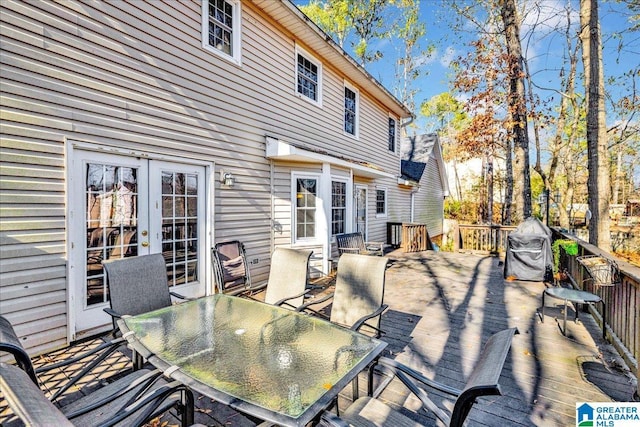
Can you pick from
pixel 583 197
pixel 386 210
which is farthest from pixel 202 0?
pixel 583 197

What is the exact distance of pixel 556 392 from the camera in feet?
8.56

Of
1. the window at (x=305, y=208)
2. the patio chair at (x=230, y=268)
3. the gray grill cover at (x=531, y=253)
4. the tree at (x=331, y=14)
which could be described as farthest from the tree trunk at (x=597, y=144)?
the tree at (x=331, y=14)

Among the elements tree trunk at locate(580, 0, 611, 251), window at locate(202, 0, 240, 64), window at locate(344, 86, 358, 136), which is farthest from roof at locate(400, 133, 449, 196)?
window at locate(202, 0, 240, 64)

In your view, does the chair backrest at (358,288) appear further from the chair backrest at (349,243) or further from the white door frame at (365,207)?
the white door frame at (365,207)

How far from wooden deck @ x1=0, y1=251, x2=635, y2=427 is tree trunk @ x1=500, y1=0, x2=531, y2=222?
317 centimetres

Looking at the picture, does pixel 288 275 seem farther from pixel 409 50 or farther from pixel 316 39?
pixel 409 50

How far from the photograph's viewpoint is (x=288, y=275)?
3.43m

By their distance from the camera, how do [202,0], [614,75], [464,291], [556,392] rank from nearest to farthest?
[556,392] → [202,0] → [464,291] → [614,75]

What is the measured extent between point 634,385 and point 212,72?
634cm

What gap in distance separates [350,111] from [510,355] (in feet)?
24.0

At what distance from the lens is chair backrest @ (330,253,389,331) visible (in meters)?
2.98

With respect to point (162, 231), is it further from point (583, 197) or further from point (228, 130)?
point (583, 197)

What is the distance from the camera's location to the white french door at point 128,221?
→ 352cm

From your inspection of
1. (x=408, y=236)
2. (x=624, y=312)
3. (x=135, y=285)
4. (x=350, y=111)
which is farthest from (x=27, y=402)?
(x=408, y=236)
